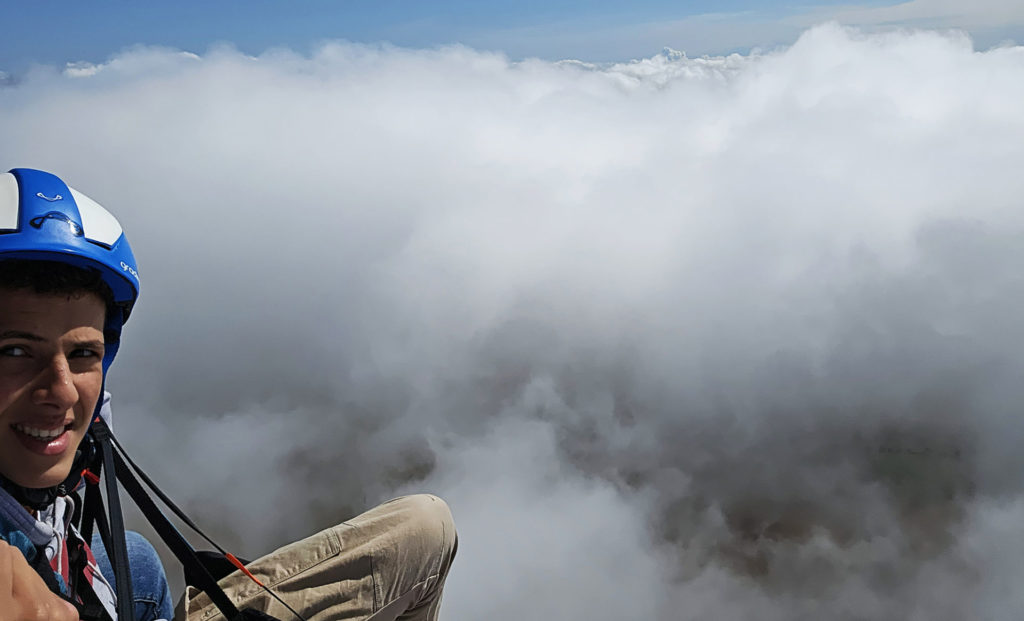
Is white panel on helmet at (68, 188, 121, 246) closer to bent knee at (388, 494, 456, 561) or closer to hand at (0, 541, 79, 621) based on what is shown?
hand at (0, 541, 79, 621)

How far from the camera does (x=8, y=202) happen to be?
5.54 ft

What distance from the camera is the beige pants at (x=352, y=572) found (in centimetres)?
224

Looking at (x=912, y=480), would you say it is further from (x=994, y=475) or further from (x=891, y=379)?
(x=891, y=379)

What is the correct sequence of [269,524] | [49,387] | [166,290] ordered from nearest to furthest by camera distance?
1. [49,387]
2. [269,524]
3. [166,290]

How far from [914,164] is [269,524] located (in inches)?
3057

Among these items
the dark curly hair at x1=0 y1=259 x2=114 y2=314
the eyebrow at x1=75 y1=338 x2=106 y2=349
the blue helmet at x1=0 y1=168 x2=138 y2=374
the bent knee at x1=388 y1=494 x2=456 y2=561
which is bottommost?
the bent knee at x1=388 y1=494 x2=456 y2=561

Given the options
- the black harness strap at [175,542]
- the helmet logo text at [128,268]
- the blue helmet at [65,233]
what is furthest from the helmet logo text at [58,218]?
the black harness strap at [175,542]

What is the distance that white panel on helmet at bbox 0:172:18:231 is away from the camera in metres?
1.63

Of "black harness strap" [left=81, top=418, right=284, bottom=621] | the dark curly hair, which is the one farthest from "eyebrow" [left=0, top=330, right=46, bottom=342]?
"black harness strap" [left=81, top=418, right=284, bottom=621]

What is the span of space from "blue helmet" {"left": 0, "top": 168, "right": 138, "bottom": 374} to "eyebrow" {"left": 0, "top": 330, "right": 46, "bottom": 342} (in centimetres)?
19

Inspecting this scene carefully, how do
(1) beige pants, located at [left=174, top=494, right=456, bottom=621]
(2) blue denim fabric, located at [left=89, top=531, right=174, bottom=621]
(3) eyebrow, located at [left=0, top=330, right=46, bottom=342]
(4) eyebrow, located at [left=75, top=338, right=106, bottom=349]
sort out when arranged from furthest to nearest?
(1) beige pants, located at [left=174, top=494, right=456, bottom=621] → (2) blue denim fabric, located at [left=89, top=531, right=174, bottom=621] → (4) eyebrow, located at [left=75, top=338, right=106, bottom=349] → (3) eyebrow, located at [left=0, top=330, right=46, bottom=342]

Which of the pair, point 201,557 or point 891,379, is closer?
point 201,557

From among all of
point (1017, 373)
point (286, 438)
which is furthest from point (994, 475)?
point (286, 438)

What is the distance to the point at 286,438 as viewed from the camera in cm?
2164
